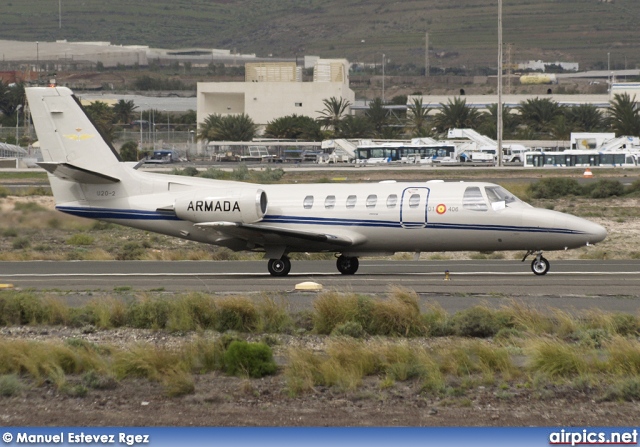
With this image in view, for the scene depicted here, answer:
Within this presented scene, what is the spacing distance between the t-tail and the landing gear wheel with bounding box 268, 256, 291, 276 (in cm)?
451

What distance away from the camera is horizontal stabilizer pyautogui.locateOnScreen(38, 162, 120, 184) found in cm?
2705

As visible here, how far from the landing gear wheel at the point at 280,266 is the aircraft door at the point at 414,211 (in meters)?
3.07

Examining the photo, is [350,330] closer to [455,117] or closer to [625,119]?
[625,119]

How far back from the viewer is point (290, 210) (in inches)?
1061

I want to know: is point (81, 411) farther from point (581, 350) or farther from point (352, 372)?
point (581, 350)

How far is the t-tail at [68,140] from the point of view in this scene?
28172 mm

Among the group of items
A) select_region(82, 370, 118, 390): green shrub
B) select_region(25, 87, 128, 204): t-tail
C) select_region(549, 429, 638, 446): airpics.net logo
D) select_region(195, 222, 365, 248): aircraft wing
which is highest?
select_region(25, 87, 128, 204): t-tail

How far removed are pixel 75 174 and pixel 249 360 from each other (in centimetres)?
1292

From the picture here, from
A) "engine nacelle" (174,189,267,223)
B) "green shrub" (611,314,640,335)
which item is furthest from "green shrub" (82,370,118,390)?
"engine nacelle" (174,189,267,223)

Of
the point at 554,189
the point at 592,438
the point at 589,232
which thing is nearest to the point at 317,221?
the point at 589,232

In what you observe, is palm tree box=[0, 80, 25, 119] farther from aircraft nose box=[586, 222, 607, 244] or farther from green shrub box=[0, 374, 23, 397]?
green shrub box=[0, 374, 23, 397]

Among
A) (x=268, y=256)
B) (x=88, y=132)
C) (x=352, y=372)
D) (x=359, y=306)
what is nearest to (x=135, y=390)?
(x=352, y=372)

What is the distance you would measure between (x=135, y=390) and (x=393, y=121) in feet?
427

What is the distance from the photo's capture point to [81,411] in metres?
14.3
